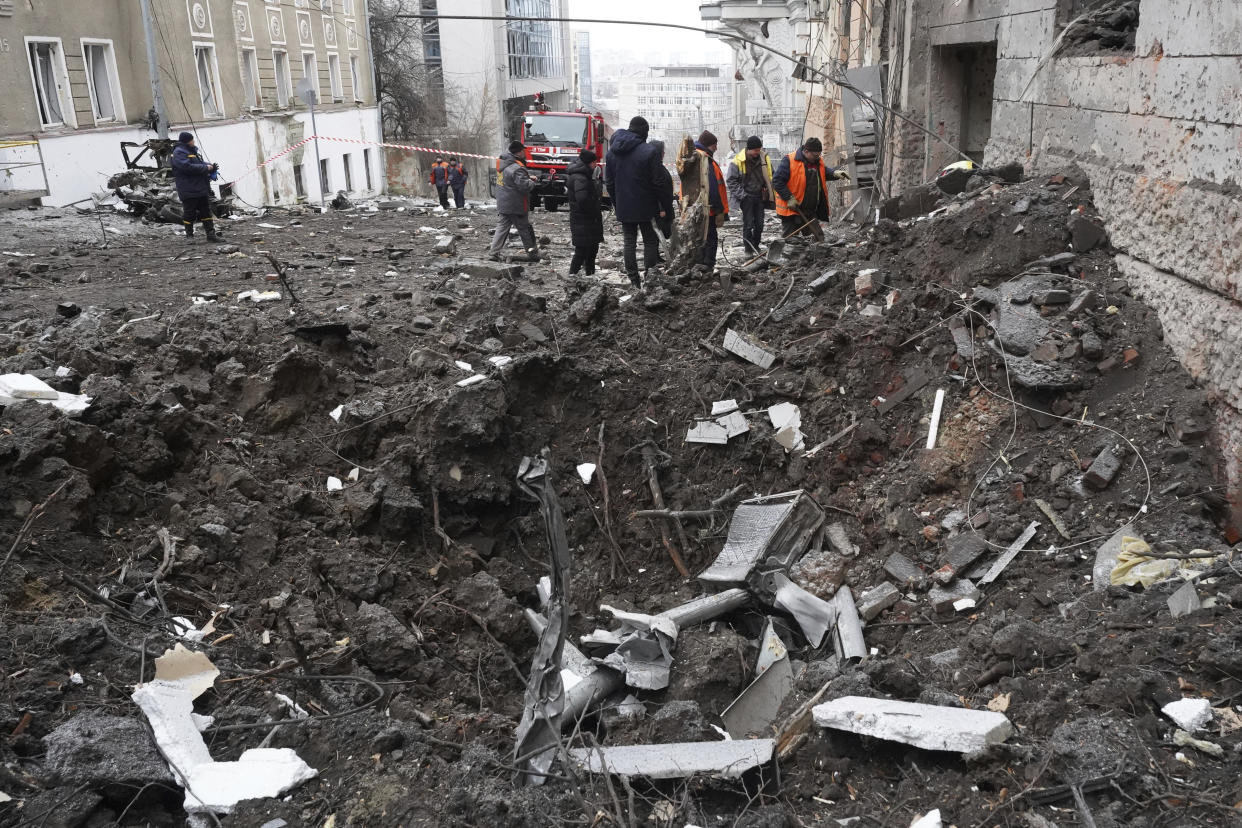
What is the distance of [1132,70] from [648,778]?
540 centimetres

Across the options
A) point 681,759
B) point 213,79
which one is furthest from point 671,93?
point 681,759

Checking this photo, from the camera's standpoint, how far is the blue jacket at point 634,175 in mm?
8984

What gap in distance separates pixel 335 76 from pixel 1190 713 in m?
31.3

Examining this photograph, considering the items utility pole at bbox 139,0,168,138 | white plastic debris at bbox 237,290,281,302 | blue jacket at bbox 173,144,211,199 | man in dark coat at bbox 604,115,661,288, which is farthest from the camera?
utility pole at bbox 139,0,168,138

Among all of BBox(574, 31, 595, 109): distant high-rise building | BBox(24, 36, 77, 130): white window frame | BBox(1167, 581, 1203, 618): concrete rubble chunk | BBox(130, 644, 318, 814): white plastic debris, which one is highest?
BBox(574, 31, 595, 109): distant high-rise building

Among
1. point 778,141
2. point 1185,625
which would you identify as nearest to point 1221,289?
point 1185,625

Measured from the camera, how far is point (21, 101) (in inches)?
610

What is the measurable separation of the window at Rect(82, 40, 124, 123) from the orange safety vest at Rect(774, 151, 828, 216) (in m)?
14.6

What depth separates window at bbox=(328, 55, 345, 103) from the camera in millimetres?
29172

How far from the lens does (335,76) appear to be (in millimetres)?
29422

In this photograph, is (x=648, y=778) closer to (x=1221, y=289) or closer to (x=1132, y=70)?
(x=1221, y=289)

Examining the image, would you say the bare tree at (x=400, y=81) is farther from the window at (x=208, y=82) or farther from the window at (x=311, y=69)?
the window at (x=208, y=82)

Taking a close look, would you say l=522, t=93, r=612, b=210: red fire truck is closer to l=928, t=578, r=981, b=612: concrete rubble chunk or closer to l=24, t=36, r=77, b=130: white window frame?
l=24, t=36, r=77, b=130: white window frame

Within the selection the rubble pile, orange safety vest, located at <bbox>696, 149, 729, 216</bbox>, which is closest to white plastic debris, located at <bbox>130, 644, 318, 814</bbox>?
the rubble pile
